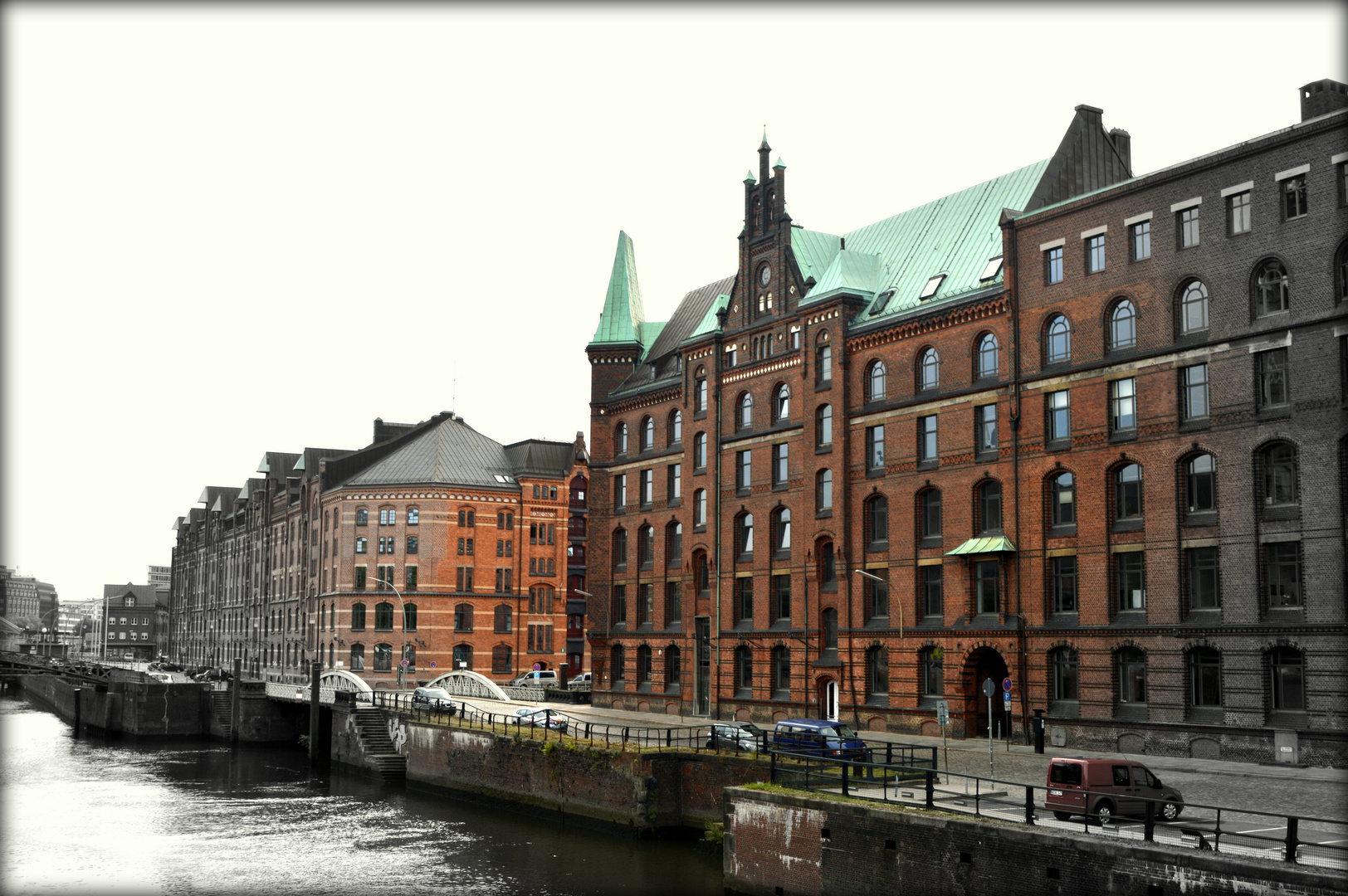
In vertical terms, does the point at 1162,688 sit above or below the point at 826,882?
above

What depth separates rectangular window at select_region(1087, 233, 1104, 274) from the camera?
4872cm

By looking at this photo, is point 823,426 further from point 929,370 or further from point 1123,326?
point 1123,326

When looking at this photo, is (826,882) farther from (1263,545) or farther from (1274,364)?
(1274,364)

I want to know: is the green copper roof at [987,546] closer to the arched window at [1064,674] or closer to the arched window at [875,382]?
the arched window at [1064,674]

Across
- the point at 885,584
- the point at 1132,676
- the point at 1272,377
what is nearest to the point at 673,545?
the point at 885,584

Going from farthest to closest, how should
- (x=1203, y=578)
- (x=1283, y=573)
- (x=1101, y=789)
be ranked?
(x=1203, y=578)
(x=1283, y=573)
(x=1101, y=789)

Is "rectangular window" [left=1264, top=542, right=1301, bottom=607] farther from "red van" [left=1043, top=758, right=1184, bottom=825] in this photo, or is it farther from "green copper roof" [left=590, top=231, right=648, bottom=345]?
"green copper roof" [left=590, top=231, right=648, bottom=345]

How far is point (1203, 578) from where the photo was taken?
145 feet

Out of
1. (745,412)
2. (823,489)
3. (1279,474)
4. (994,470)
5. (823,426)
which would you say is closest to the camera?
(1279,474)

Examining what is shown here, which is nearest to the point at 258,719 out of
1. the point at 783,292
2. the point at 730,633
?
the point at 730,633

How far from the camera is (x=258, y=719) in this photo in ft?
290

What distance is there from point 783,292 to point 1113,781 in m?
37.2

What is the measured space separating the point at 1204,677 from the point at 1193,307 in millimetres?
12951

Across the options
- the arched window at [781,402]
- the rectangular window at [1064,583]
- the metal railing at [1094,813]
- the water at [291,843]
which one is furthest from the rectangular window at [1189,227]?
the water at [291,843]
